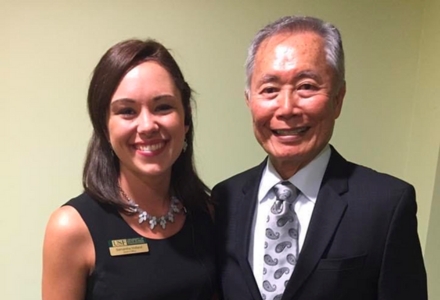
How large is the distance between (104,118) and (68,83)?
0.70 metres

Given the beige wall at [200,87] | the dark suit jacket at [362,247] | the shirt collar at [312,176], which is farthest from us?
the beige wall at [200,87]

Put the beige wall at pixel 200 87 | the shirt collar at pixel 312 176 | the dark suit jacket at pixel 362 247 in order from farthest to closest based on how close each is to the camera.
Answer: the beige wall at pixel 200 87, the shirt collar at pixel 312 176, the dark suit jacket at pixel 362 247

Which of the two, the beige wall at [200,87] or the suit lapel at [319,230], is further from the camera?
the beige wall at [200,87]

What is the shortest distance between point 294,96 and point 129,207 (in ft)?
1.83

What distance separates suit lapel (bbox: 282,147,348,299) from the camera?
126 cm

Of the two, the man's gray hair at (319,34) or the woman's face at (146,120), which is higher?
the man's gray hair at (319,34)

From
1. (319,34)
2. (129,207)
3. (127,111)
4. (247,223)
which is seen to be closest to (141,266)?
(129,207)

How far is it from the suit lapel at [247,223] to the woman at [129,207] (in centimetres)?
14

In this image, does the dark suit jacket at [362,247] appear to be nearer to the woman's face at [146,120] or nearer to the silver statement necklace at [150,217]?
the silver statement necklace at [150,217]

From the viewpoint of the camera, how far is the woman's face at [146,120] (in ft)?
4.38

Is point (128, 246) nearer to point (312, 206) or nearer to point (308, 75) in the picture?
point (312, 206)

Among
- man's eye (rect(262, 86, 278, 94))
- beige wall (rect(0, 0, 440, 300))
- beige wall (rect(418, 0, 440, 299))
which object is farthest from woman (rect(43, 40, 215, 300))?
beige wall (rect(418, 0, 440, 299))

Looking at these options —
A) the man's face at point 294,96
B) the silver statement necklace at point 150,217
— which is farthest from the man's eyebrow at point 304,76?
the silver statement necklace at point 150,217

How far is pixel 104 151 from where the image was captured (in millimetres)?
1470
